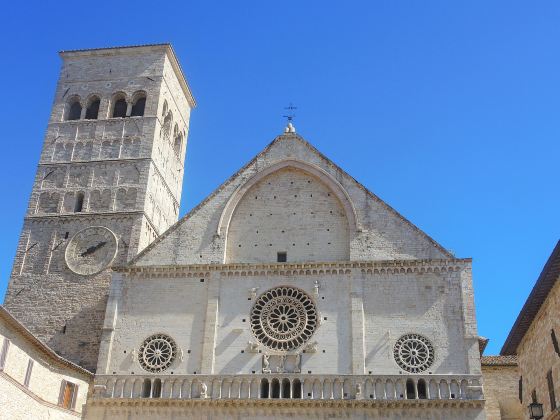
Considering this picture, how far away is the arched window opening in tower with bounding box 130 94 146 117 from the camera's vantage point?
1193 inches

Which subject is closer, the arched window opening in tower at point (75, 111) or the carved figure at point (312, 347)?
the carved figure at point (312, 347)

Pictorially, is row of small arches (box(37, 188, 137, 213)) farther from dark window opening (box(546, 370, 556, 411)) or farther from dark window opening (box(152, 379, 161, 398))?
dark window opening (box(546, 370, 556, 411))

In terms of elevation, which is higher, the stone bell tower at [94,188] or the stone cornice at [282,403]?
the stone bell tower at [94,188]

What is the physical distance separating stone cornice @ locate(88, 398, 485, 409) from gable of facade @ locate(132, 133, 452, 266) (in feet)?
16.7

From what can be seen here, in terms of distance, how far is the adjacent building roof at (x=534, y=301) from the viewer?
14.1m

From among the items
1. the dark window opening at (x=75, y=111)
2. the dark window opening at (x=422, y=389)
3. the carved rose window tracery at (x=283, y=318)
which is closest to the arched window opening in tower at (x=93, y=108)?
the dark window opening at (x=75, y=111)

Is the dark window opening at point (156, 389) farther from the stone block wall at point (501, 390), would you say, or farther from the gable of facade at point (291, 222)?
the stone block wall at point (501, 390)

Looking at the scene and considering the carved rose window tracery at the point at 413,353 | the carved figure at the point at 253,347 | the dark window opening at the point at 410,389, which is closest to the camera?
the dark window opening at the point at 410,389

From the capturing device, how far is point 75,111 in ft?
102

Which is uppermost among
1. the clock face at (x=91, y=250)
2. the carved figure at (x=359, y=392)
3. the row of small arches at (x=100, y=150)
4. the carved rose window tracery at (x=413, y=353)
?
the row of small arches at (x=100, y=150)

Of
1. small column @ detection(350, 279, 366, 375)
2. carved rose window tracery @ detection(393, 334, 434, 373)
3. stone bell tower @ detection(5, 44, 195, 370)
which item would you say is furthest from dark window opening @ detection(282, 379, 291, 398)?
stone bell tower @ detection(5, 44, 195, 370)

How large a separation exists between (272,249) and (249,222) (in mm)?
1495

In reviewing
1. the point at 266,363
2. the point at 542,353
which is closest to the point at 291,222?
the point at 266,363

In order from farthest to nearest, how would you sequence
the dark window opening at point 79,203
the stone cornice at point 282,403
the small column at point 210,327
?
the dark window opening at point 79,203 → the small column at point 210,327 → the stone cornice at point 282,403
